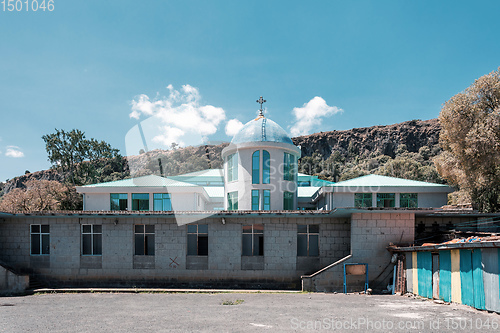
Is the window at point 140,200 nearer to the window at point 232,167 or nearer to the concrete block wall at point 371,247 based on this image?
the window at point 232,167

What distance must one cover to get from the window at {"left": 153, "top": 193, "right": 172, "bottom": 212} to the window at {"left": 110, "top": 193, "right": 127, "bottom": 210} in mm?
2487

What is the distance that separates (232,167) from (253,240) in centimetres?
866

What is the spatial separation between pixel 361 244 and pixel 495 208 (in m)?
19.4

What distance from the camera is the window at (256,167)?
87.9 feet

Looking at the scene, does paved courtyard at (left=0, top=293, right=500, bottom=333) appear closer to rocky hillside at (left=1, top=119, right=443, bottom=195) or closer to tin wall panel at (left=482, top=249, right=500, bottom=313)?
tin wall panel at (left=482, top=249, right=500, bottom=313)

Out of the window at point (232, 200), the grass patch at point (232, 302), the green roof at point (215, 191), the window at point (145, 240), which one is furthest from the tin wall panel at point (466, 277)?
the green roof at point (215, 191)

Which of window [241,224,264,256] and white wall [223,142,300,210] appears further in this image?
white wall [223,142,300,210]

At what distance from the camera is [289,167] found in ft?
90.5

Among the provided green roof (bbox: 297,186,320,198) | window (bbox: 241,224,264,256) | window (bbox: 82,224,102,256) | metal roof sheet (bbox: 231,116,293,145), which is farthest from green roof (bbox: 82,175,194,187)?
window (bbox: 241,224,264,256)

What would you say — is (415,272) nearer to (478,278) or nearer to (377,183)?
(478,278)

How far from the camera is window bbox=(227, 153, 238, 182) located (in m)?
27.5

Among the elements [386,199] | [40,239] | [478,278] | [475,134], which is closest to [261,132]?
[386,199]

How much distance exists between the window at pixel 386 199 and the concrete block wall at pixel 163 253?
40.3ft

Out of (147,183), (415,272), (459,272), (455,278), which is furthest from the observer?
(147,183)
